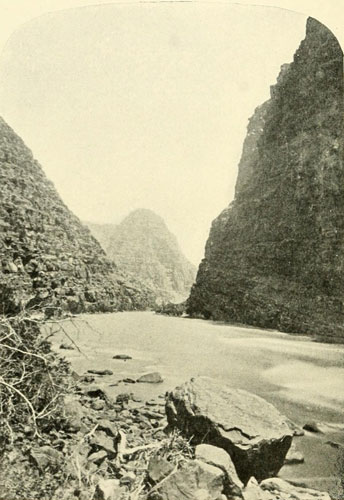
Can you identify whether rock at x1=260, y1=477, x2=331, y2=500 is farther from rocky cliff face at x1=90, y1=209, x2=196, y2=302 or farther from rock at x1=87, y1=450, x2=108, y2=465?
rocky cliff face at x1=90, y1=209, x2=196, y2=302

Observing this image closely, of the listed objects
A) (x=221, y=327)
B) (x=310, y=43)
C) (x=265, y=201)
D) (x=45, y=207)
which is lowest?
(x=221, y=327)

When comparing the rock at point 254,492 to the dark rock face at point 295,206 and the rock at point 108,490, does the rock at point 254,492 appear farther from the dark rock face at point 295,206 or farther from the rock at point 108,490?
the dark rock face at point 295,206

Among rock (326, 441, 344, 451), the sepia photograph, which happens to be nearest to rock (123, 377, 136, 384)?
the sepia photograph

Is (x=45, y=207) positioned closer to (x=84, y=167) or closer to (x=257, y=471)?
(x=84, y=167)

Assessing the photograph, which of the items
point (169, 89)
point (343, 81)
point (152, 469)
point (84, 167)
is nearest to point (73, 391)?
point (152, 469)

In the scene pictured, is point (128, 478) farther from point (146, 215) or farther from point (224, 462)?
point (146, 215)

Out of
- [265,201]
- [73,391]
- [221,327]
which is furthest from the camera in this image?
[265,201]
